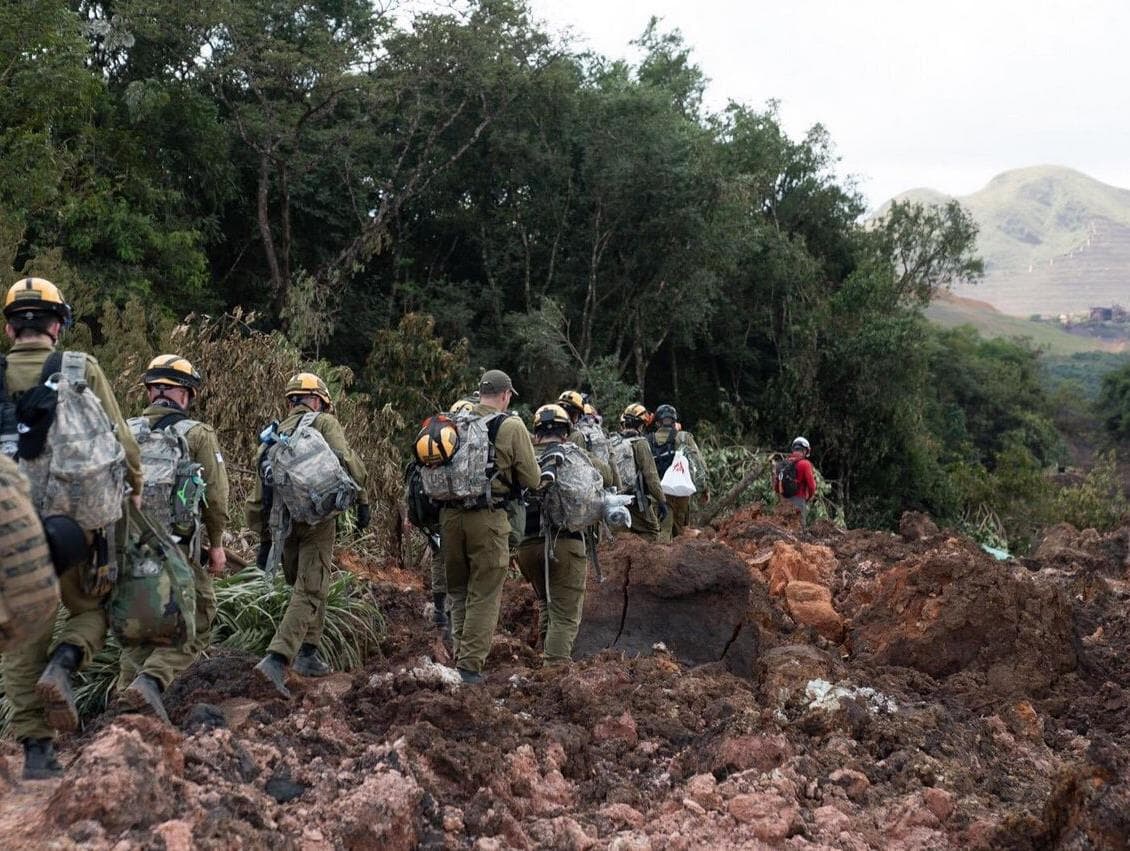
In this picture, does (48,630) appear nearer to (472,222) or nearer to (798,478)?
(798,478)

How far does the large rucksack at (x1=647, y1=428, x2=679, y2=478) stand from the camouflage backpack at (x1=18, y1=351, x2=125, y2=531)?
7.85 meters

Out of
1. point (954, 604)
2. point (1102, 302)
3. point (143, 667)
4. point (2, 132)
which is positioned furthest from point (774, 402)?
point (1102, 302)

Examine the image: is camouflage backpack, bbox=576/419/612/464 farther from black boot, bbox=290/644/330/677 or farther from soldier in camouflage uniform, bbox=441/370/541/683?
black boot, bbox=290/644/330/677

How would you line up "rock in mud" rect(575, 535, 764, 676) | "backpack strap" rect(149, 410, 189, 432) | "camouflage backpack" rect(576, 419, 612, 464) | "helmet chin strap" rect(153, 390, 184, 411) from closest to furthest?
"backpack strap" rect(149, 410, 189, 432) < "helmet chin strap" rect(153, 390, 184, 411) < "rock in mud" rect(575, 535, 764, 676) < "camouflage backpack" rect(576, 419, 612, 464)

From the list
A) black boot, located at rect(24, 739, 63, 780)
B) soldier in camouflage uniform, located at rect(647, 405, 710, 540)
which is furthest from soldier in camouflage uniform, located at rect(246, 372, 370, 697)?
soldier in camouflage uniform, located at rect(647, 405, 710, 540)

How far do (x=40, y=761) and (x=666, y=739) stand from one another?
2660 mm

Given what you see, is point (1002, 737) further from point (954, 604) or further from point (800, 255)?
point (800, 255)

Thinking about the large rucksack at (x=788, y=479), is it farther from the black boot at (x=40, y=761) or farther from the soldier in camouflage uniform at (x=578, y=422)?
→ the black boot at (x=40, y=761)

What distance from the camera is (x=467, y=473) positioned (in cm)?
632

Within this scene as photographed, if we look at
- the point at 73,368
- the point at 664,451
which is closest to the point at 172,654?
the point at 73,368

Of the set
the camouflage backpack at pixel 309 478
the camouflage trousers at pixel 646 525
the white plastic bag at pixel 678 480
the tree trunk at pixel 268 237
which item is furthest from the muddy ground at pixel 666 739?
the tree trunk at pixel 268 237

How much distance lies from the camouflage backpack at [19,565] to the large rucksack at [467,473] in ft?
10.7

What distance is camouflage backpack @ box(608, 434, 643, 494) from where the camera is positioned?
10016 mm

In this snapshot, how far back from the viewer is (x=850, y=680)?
6.52m
